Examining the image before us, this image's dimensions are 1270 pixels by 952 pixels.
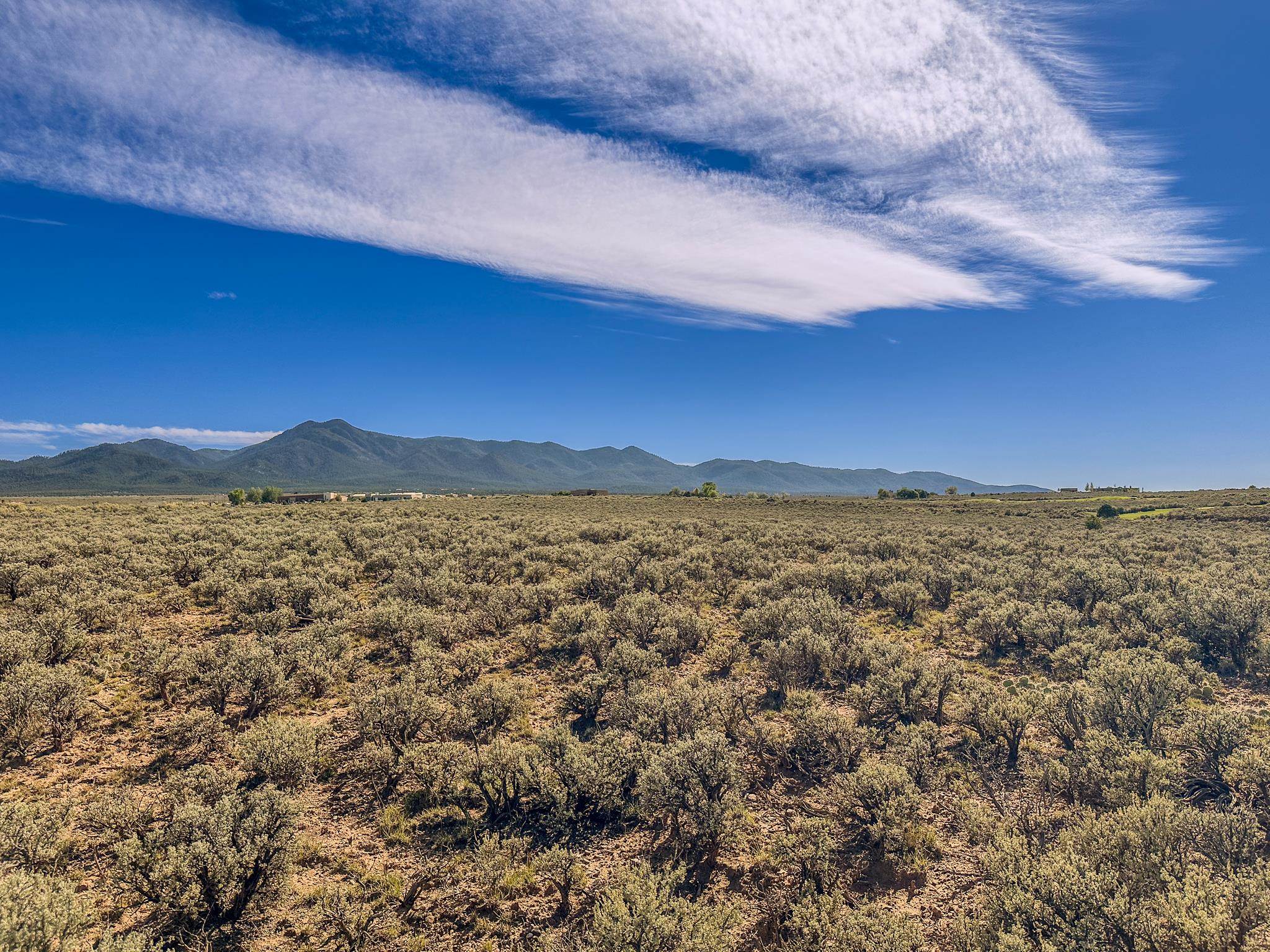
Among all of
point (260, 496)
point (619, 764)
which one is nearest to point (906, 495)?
point (619, 764)

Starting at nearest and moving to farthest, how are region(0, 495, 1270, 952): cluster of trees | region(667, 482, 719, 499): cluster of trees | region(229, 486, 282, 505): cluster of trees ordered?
region(0, 495, 1270, 952): cluster of trees → region(229, 486, 282, 505): cluster of trees → region(667, 482, 719, 499): cluster of trees

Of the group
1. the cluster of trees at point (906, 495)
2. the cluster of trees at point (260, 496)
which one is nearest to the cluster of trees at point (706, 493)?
the cluster of trees at point (906, 495)

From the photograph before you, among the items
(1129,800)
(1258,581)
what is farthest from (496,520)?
(1258,581)

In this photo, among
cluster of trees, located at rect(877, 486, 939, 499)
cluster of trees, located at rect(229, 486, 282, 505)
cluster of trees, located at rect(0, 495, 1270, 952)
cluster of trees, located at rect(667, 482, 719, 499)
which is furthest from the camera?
cluster of trees, located at rect(877, 486, 939, 499)

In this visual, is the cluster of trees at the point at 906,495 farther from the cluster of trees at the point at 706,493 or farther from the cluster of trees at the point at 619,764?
the cluster of trees at the point at 619,764

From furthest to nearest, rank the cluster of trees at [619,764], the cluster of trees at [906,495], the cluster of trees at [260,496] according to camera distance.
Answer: the cluster of trees at [906,495], the cluster of trees at [260,496], the cluster of trees at [619,764]

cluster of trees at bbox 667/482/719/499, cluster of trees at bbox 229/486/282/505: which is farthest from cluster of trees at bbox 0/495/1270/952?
cluster of trees at bbox 667/482/719/499

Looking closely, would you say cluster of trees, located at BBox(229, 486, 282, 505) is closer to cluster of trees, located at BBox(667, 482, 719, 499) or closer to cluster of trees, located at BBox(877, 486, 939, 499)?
cluster of trees, located at BBox(667, 482, 719, 499)

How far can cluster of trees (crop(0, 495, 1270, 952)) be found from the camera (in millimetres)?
6336

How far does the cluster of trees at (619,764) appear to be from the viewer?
634cm

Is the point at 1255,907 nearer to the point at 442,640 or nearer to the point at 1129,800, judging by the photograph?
the point at 1129,800

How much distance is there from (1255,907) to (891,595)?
44.2 ft

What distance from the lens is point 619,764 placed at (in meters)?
9.05

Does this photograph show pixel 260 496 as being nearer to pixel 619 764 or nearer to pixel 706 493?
pixel 706 493
